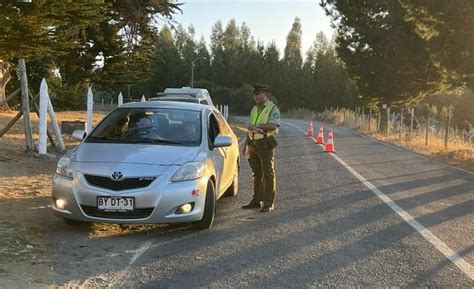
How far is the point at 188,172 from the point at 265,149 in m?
1.95

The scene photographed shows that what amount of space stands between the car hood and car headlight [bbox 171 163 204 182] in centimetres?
8

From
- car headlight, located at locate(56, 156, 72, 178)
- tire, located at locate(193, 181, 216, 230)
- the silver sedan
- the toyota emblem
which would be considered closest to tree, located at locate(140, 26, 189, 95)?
the silver sedan

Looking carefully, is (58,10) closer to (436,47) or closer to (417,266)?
(417,266)

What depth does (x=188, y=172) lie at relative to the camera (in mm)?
6387

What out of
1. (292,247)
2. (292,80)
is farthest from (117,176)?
(292,80)

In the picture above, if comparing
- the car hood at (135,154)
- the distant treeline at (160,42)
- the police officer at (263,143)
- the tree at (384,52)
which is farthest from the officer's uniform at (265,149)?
the tree at (384,52)

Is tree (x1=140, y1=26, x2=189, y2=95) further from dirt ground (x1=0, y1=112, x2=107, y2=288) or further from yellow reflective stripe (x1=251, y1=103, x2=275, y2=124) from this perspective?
yellow reflective stripe (x1=251, y1=103, x2=275, y2=124)

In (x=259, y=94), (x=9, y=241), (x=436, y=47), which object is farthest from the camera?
(x=436, y=47)

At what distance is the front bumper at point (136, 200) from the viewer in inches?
238

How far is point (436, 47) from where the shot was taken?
706 inches

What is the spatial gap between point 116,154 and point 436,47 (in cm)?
1429

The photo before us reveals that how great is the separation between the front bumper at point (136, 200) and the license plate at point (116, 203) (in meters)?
0.04

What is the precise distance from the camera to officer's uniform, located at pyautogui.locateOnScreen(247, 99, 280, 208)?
8008 millimetres

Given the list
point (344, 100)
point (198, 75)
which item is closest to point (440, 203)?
point (344, 100)
